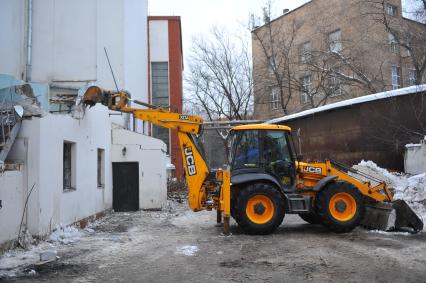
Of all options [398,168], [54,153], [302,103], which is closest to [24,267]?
[54,153]

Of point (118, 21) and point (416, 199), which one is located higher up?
point (118, 21)

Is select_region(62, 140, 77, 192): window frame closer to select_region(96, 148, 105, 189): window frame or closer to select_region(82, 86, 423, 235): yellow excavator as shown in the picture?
select_region(82, 86, 423, 235): yellow excavator

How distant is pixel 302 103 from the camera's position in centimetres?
3662

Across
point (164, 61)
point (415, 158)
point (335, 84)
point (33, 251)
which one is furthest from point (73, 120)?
point (164, 61)

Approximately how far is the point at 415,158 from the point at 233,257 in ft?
32.7

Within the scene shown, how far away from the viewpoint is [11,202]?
877 cm

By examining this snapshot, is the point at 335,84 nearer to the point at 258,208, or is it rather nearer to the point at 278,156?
Answer: the point at 278,156

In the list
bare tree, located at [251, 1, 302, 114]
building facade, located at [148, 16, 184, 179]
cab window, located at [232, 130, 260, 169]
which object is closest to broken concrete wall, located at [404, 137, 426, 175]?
cab window, located at [232, 130, 260, 169]

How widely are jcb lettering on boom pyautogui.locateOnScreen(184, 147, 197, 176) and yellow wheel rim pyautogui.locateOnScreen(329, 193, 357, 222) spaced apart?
3410 millimetres

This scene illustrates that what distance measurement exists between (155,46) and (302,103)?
1244 centimetres

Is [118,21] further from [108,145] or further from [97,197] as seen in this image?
[97,197]

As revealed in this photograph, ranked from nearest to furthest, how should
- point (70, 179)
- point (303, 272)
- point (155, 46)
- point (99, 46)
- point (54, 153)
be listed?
point (303, 272)
point (54, 153)
point (70, 179)
point (99, 46)
point (155, 46)

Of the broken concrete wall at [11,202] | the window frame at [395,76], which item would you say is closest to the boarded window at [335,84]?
the window frame at [395,76]

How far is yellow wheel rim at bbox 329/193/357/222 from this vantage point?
1095cm
